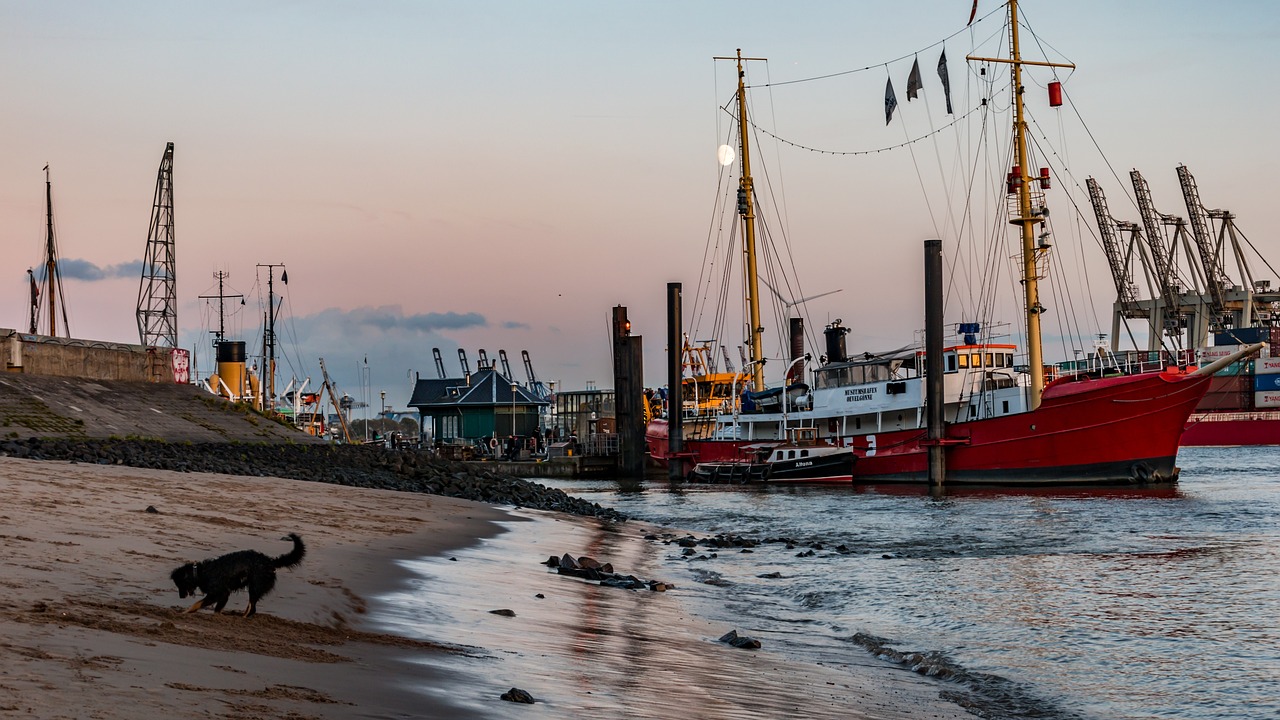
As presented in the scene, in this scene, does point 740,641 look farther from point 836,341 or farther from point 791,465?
point 836,341

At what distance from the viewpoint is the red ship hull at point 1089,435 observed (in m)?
43.0

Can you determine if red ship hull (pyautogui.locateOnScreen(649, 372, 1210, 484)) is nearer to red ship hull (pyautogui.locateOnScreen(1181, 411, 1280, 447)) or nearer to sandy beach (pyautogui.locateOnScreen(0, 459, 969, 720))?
sandy beach (pyautogui.locateOnScreen(0, 459, 969, 720))

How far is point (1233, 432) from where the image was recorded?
3898 inches

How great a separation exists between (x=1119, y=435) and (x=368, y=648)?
40675 mm

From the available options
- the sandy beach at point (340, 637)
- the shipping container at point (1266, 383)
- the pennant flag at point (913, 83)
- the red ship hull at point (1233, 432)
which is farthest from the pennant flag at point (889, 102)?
the shipping container at point (1266, 383)

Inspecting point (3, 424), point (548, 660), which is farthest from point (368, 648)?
point (3, 424)

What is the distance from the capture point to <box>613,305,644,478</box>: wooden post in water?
61094 millimetres

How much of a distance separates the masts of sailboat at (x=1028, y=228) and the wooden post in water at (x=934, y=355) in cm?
404

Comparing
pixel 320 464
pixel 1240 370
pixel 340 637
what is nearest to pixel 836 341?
pixel 320 464

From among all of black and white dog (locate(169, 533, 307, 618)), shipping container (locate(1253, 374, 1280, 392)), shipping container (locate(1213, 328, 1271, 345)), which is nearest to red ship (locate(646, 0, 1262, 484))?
black and white dog (locate(169, 533, 307, 618))

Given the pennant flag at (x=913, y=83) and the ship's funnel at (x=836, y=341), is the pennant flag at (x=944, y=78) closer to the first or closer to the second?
the pennant flag at (x=913, y=83)

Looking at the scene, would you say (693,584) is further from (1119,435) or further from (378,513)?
(1119,435)

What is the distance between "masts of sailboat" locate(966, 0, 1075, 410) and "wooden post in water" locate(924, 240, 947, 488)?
4040 millimetres

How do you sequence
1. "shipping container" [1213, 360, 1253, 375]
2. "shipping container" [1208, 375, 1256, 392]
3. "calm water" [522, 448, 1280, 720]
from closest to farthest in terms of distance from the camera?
"calm water" [522, 448, 1280, 720], "shipping container" [1213, 360, 1253, 375], "shipping container" [1208, 375, 1256, 392]
